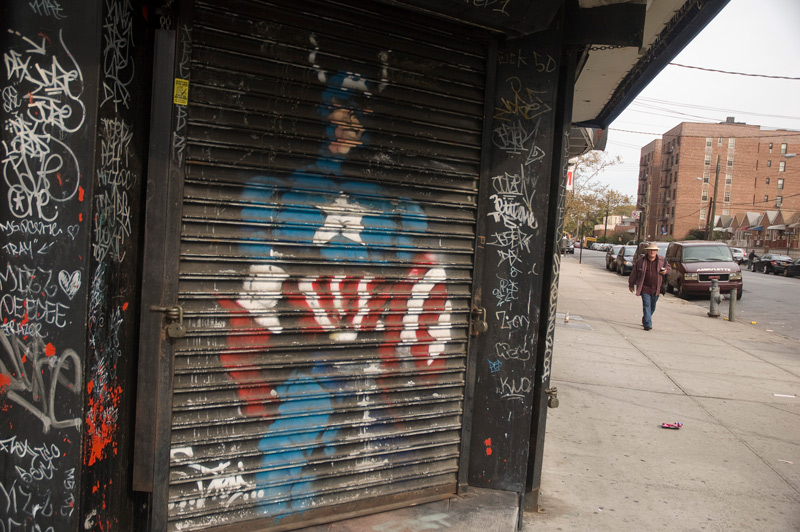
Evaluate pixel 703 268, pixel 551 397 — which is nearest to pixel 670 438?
pixel 551 397

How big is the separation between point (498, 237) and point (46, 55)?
8.72ft

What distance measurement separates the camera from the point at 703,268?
19.6 meters

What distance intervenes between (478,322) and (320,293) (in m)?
1.10

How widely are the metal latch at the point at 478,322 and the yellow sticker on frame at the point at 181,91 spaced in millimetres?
2130

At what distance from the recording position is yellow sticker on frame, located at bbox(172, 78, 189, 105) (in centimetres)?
292

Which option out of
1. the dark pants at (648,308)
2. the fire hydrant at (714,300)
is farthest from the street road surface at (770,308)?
the dark pants at (648,308)

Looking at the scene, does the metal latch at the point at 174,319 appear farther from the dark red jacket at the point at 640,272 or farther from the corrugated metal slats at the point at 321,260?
the dark red jacket at the point at 640,272

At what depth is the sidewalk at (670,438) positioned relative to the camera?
167 inches

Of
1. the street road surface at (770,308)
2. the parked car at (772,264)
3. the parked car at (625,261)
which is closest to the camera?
the street road surface at (770,308)

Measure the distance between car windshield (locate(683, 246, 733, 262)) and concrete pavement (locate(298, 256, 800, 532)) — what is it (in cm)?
933

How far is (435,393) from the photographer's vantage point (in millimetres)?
3785

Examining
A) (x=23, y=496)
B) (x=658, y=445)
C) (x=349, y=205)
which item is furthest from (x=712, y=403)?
(x=23, y=496)

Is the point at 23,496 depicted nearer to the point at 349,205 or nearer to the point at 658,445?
the point at 349,205

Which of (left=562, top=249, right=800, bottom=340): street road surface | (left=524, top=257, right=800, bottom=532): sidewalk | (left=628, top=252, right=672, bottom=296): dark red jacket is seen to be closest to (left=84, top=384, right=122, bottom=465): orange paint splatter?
(left=524, top=257, right=800, bottom=532): sidewalk
